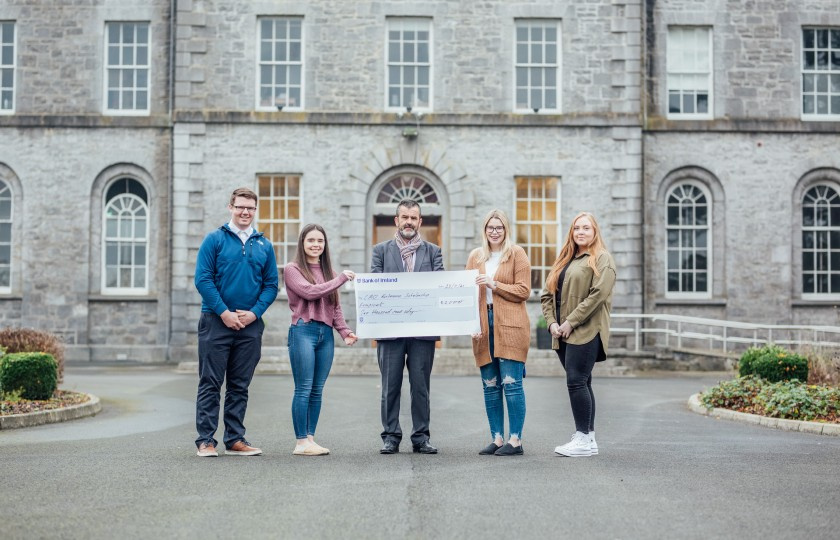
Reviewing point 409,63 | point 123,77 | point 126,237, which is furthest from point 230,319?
point 123,77

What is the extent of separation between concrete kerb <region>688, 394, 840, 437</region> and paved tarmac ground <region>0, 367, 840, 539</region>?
0.95 ft

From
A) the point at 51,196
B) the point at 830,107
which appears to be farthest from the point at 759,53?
the point at 51,196

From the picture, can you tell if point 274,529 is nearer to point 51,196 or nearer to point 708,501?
point 708,501

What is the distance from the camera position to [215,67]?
22641 millimetres

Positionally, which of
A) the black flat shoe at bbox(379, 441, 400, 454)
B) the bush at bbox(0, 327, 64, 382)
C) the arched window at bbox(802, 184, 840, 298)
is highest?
the arched window at bbox(802, 184, 840, 298)

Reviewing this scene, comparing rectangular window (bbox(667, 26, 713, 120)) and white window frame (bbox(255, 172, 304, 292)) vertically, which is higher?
rectangular window (bbox(667, 26, 713, 120))

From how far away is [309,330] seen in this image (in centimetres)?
882

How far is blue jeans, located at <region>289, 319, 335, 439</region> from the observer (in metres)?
8.77

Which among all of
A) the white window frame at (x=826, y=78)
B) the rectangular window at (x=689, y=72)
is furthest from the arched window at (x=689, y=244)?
the white window frame at (x=826, y=78)

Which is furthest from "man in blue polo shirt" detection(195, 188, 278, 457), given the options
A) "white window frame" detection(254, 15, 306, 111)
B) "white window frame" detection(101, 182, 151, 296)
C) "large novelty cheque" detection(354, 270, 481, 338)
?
"white window frame" detection(101, 182, 151, 296)

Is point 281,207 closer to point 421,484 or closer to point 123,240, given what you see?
point 123,240

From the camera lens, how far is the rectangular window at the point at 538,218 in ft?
75.1

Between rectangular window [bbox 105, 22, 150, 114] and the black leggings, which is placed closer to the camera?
the black leggings

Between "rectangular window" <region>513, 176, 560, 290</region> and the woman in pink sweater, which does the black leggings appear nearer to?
the woman in pink sweater
